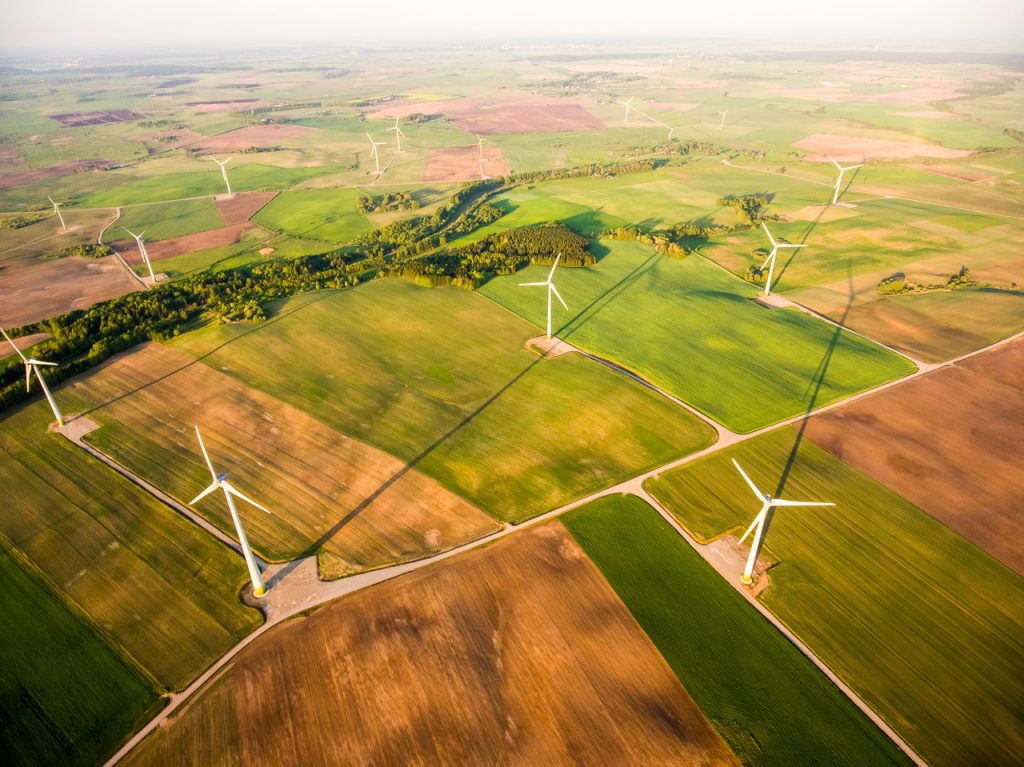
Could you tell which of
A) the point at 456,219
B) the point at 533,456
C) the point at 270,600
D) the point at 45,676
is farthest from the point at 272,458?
the point at 456,219

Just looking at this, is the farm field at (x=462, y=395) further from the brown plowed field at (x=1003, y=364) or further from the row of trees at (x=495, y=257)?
the brown plowed field at (x=1003, y=364)

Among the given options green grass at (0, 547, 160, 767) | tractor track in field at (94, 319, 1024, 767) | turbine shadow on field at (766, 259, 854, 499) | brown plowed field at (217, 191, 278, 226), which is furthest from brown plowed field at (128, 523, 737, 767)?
brown plowed field at (217, 191, 278, 226)

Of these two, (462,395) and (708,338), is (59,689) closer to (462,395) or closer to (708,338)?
(462,395)

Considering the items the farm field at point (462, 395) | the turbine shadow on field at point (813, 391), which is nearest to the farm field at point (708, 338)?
the turbine shadow on field at point (813, 391)

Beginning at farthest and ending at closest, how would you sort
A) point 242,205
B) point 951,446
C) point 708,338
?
point 242,205
point 708,338
point 951,446

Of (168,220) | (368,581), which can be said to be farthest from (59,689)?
(168,220)

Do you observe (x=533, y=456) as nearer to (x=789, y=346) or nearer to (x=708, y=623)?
(x=708, y=623)
